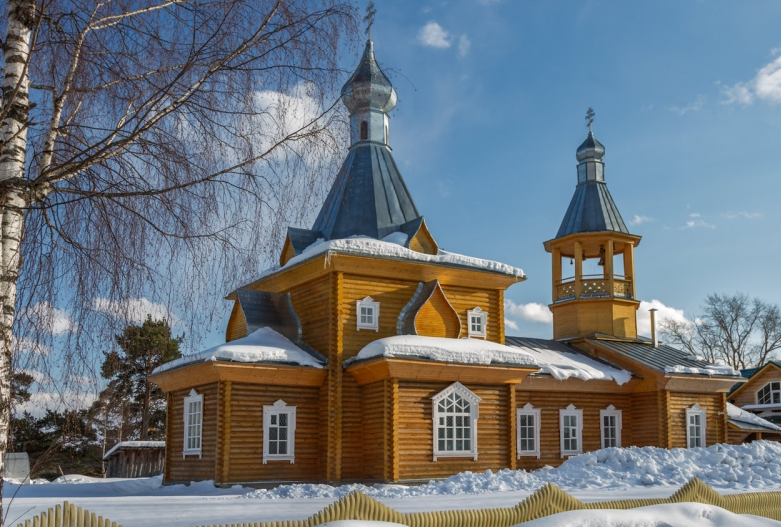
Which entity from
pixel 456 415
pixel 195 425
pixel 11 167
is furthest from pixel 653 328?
pixel 11 167

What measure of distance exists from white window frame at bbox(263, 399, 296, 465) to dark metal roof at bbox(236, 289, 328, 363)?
1.42 meters

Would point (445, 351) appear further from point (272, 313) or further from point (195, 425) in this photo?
point (195, 425)

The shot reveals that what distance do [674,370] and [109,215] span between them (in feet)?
60.2

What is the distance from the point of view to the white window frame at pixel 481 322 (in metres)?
18.6

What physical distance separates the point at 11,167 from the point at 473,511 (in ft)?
18.1

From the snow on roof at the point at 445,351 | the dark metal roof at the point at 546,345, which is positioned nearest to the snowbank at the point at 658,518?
the snow on roof at the point at 445,351

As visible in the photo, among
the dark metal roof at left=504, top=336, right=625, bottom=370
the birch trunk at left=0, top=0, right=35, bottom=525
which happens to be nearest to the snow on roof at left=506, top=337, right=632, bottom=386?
the dark metal roof at left=504, top=336, right=625, bottom=370

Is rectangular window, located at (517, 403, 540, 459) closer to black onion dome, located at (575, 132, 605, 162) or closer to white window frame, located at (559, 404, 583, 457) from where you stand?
white window frame, located at (559, 404, 583, 457)

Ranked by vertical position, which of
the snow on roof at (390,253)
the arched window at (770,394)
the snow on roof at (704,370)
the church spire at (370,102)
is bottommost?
the arched window at (770,394)

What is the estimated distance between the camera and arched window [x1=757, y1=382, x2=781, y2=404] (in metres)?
32.2

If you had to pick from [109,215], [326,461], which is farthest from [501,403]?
[109,215]

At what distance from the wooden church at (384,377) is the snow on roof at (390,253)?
0.03m

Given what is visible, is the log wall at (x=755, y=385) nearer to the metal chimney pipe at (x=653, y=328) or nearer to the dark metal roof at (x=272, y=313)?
the metal chimney pipe at (x=653, y=328)

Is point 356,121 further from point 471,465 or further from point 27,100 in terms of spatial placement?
point 27,100
